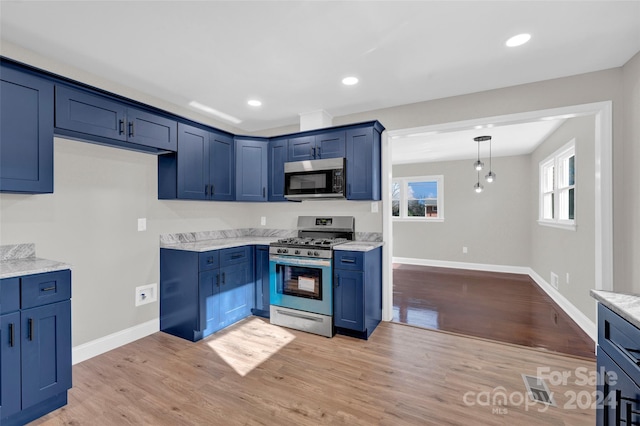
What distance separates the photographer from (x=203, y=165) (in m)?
3.43

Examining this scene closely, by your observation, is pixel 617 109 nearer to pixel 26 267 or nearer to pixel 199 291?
pixel 199 291

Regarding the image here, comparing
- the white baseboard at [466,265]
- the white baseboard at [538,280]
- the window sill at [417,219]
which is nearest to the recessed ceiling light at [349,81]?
the white baseboard at [538,280]

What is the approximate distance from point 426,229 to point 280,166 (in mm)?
4570

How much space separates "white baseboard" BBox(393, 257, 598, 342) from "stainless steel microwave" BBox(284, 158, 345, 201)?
2.99 m

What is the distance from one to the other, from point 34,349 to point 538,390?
139 inches

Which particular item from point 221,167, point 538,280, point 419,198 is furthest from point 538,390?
point 419,198

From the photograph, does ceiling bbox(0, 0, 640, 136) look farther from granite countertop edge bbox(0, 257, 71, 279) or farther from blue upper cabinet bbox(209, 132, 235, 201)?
granite countertop edge bbox(0, 257, 71, 279)

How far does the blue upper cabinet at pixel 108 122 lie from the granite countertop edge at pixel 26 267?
103cm

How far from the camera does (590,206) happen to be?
3211mm

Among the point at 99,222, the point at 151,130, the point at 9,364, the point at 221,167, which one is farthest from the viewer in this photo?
the point at 221,167

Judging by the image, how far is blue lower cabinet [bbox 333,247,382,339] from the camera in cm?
299

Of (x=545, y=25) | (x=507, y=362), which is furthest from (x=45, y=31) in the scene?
(x=507, y=362)

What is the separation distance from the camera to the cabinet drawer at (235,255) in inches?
127

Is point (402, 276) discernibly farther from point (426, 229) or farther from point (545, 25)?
point (545, 25)
